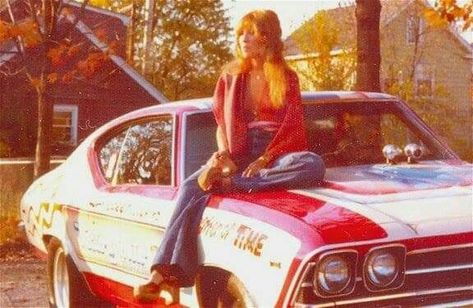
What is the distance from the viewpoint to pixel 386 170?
5.01 m

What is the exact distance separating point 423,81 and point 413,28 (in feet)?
8.14

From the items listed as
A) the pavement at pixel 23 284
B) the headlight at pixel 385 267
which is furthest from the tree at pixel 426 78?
the headlight at pixel 385 267

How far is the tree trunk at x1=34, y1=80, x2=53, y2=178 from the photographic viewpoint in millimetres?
12328

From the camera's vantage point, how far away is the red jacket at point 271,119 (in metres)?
4.71

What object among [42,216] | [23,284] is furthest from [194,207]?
[23,284]

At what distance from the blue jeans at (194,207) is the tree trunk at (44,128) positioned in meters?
8.02

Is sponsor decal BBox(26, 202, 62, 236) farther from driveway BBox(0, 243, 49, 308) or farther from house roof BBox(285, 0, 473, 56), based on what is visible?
house roof BBox(285, 0, 473, 56)

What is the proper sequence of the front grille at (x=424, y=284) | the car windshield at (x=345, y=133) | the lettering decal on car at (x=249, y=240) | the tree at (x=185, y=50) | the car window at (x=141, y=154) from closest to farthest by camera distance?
the front grille at (x=424, y=284) → the lettering decal on car at (x=249, y=240) → the car windshield at (x=345, y=133) → the car window at (x=141, y=154) → the tree at (x=185, y=50)

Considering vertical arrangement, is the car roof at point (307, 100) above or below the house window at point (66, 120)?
above

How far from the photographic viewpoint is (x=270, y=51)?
4809mm

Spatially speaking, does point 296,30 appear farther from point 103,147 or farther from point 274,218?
point 274,218

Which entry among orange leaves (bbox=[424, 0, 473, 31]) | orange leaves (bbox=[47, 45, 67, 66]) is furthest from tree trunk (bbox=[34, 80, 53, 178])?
orange leaves (bbox=[424, 0, 473, 31])

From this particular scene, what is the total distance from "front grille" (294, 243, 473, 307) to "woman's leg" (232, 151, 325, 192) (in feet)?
2.55

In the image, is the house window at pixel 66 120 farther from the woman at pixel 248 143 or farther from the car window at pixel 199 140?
the woman at pixel 248 143
